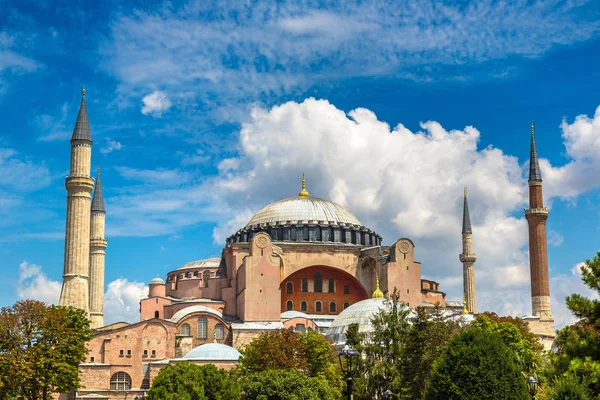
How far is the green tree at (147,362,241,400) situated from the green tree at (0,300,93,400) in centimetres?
592

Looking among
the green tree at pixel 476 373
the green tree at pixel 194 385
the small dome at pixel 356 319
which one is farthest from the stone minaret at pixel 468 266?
the green tree at pixel 476 373

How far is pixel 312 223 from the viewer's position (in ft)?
181

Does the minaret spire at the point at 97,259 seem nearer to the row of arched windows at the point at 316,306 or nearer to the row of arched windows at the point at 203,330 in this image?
the row of arched windows at the point at 203,330

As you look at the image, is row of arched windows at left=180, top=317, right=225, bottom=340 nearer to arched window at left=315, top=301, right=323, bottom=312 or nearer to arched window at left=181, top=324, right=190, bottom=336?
arched window at left=181, top=324, right=190, bottom=336

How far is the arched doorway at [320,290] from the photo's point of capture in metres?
53.0

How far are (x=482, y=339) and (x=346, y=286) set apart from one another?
28.2 m

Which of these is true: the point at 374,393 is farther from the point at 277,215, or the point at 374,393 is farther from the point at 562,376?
the point at 277,215

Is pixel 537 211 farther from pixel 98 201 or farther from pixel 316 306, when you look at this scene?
pixel 98 201

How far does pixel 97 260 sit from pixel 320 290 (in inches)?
630

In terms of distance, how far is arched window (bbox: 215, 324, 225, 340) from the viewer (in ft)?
157

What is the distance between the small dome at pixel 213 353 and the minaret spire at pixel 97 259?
1342cm

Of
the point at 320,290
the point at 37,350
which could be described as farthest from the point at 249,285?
the point at 37,350

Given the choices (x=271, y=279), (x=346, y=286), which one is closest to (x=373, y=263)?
(x=346, y=286)

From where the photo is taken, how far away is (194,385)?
32688 mm
